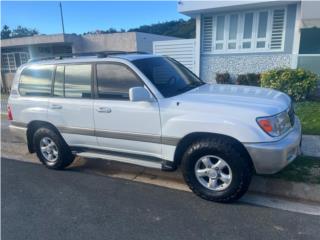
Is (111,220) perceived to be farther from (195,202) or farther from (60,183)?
(60,183)

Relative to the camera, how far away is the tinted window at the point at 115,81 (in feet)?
13.3

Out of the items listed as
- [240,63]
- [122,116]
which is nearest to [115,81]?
[122,116]

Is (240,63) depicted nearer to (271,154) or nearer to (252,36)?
(252,36)

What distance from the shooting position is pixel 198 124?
348 cm

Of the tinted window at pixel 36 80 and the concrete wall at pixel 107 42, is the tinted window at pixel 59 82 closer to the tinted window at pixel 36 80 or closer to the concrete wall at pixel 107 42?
the tinted window at pixel 36 80

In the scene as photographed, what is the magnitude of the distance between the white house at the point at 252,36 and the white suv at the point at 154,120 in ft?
22.9

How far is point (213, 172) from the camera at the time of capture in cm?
359

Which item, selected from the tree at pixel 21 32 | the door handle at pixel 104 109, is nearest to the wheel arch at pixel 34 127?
the door handle at pixel 104 109

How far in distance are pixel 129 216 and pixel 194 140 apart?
1.25 m

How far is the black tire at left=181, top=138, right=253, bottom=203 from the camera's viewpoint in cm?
338

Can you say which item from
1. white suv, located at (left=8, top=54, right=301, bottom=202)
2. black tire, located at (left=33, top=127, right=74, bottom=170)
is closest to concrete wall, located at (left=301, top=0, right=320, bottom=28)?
white suv, located at (left=8, top=54, right=301, bottom=202)

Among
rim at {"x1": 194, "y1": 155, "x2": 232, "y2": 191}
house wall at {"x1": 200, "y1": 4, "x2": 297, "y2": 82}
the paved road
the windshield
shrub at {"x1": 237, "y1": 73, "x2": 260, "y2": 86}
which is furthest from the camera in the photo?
shrub at {"x1": 237, "y1": 73, "x2": 260, "y2": 86}

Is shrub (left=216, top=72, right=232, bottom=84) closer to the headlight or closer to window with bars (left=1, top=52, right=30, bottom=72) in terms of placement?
the headlight

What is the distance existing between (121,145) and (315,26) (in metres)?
9.73
